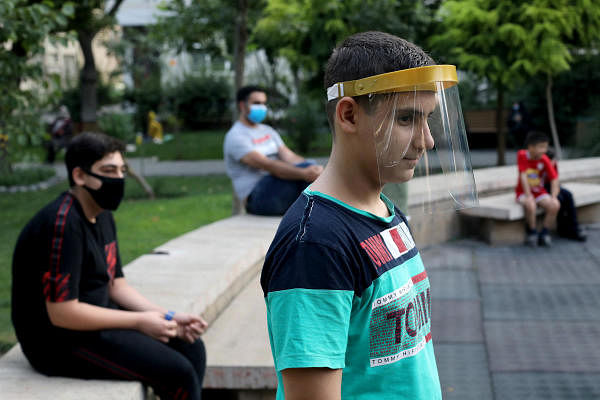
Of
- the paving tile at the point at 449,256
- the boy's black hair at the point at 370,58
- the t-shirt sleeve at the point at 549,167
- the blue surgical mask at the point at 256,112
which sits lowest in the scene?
the paving tile at the point at 449,256

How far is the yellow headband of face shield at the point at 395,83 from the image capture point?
139 cm

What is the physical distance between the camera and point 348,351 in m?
1.42

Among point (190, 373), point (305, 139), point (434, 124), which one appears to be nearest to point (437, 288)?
point (190, 373)

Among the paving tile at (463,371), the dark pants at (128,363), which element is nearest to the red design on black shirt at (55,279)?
the dark pants at (128,363)

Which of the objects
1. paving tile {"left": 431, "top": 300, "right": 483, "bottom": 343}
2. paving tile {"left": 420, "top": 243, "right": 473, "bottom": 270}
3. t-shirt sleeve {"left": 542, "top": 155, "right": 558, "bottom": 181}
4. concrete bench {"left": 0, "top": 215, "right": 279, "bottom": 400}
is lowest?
paving tile {"left": 420, "top": 243, "right": 473, "bottom": 270}

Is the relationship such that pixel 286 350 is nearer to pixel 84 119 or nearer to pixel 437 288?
pixel 437 288

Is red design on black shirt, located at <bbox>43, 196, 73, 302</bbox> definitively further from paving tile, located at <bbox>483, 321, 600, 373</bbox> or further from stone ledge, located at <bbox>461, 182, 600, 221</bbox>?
stone ledge, located at <bbox>461, 182, 600, 221</bbox>

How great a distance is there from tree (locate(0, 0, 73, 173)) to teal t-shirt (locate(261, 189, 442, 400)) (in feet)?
14.3

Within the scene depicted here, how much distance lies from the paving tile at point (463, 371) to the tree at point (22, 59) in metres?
3.91

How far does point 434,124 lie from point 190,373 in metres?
1.92

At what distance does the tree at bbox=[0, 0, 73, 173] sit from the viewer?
214 inches

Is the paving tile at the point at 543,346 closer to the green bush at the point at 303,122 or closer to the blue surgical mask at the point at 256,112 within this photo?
the blue surgical mask at the point at 256,112

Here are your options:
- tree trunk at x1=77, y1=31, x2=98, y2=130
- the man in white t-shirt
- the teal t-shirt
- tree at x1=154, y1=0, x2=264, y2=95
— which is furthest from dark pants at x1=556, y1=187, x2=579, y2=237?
tree trunk at x1=77, y1=31, x2=98, y2=130

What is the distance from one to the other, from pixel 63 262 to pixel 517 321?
337 cm
